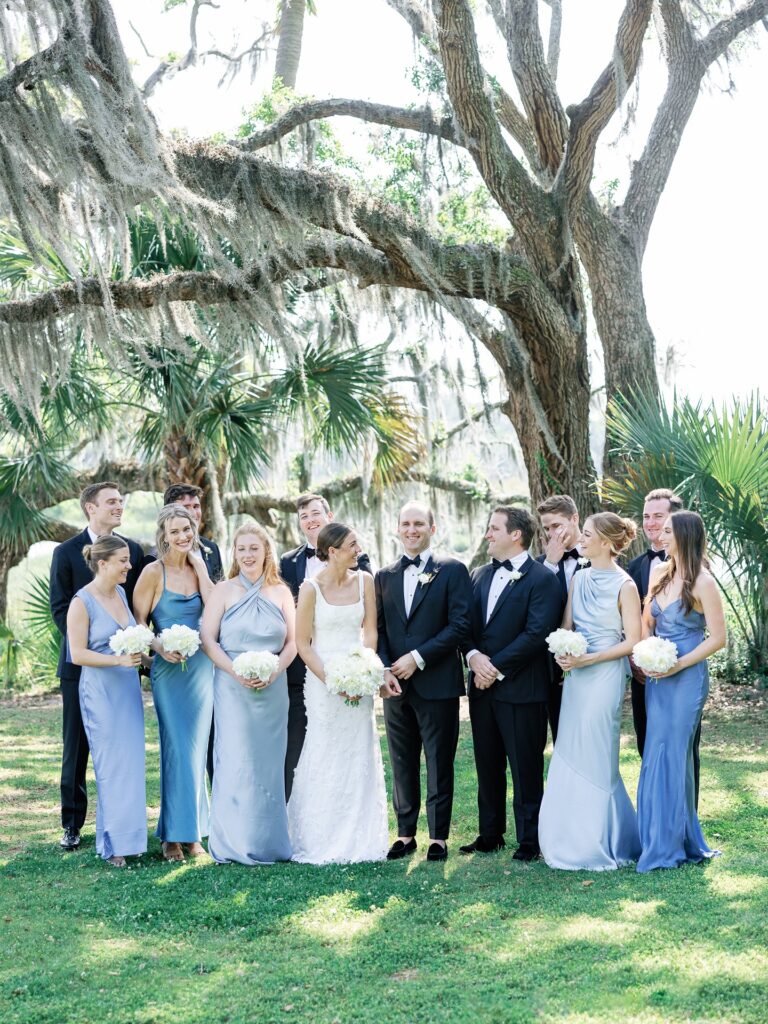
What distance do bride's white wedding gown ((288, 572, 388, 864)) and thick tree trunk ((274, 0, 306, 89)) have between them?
13.3 metres

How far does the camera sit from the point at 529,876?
5.42 m

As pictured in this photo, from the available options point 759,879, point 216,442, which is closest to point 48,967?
point 759,879

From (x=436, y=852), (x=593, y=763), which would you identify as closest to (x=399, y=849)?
(x=436, y=852)

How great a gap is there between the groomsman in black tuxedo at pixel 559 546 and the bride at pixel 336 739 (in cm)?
112

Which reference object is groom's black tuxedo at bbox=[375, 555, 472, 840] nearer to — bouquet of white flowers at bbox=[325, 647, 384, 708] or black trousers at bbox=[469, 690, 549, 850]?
black trousers at bbox=[469, 690, 549, 850]

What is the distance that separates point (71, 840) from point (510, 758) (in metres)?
2.48

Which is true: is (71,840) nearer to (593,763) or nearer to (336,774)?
(336,774)

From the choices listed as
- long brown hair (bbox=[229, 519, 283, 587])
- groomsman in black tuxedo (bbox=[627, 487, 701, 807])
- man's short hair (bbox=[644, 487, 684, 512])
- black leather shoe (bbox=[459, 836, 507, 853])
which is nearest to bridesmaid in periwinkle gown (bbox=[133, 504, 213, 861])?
long brown hair (bbox=[229, 519, 283, 587])

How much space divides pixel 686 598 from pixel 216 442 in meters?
7.10

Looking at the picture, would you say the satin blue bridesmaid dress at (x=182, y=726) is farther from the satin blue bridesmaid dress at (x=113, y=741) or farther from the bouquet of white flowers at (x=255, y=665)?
the bouquet of white flowers at (x=255, y=665)

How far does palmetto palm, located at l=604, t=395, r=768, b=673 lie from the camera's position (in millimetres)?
9094

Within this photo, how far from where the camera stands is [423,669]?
5863 millimetres

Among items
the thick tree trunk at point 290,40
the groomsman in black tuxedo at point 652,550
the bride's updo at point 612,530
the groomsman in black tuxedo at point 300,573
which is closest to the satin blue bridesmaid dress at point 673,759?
the bride's updo at point 612,530

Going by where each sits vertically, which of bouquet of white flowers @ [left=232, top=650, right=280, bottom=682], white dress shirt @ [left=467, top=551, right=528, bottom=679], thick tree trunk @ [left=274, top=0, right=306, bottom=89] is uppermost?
thick tree trunk @ [left=274, top=0, right=306, bottom=89]
